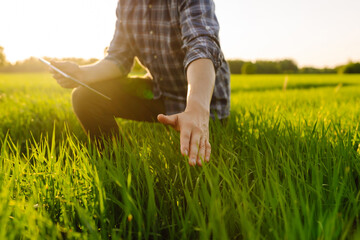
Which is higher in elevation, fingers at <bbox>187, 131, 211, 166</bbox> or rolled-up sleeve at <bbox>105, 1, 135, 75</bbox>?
rolled-up sleeve at <bbox>105, 1, 135, 75</bbox>

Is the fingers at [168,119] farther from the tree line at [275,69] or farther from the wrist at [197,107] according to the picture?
the tree line at [275,69]

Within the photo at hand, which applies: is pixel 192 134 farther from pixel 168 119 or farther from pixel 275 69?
pixel 275 69

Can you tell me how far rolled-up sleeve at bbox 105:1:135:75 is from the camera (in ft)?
7.58

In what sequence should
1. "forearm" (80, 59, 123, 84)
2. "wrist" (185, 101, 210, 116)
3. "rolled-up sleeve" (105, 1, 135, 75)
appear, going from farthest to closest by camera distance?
"rolled-up sleeve" (105, 1, 135, 75) → "forearm" (80, 59, 123, 84) → "wrist" (185, 101, 210, 116)

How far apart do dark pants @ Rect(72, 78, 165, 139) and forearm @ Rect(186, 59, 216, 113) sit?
26.8 inches

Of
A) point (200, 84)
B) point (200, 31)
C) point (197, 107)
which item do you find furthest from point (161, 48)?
point (197, 107)

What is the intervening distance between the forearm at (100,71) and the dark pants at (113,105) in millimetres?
43

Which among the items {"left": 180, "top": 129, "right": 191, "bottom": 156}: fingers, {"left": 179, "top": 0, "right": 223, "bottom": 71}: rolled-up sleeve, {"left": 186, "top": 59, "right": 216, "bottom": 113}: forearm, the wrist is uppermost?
{"left": 179, "top": 0, "right": 223, "bottom": 71}: rolled-up sleeve

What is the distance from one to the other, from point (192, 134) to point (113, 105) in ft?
4.10

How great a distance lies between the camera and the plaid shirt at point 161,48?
6.39ft

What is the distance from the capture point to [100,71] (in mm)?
2162

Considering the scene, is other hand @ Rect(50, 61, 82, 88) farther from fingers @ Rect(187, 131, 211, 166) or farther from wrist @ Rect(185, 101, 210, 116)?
fingers @ Rect(187, 131, 211, 166)

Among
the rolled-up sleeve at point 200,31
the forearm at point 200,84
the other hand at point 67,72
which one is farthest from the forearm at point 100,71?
the forearm at point 200,84

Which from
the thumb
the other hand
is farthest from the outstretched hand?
the other hand
